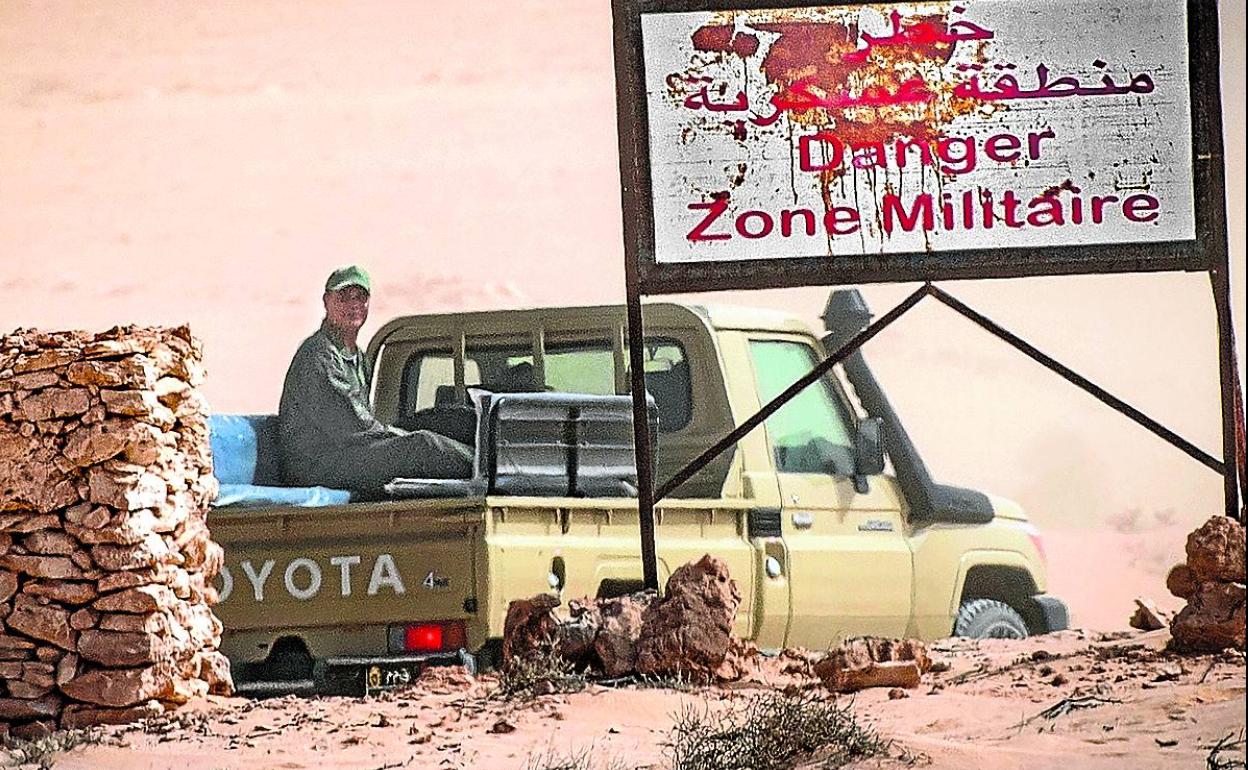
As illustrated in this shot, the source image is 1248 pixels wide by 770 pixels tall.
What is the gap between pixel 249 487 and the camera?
8758mm

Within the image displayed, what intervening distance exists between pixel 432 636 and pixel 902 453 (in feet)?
10.2

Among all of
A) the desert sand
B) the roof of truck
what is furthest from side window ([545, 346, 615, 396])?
the desert sand

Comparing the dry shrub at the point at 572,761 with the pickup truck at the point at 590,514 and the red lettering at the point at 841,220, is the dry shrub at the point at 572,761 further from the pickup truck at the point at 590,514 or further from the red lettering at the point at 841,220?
the red lettering at the point at 841,220

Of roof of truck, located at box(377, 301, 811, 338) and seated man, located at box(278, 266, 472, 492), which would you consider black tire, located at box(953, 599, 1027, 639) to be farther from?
seated man, located at box(278, 266, 472, 492)

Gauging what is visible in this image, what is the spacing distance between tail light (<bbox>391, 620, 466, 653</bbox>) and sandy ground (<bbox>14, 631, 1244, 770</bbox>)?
194 millimetres

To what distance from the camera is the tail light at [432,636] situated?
785 centimetres

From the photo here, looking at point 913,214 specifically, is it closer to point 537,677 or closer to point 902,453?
point 902,453

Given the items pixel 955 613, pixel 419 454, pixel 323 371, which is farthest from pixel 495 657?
pixel 955 613

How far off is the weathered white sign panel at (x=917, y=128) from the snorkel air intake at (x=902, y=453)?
1164mm

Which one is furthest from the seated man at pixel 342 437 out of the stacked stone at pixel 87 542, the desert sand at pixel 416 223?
the desert sand at pixel 416 223

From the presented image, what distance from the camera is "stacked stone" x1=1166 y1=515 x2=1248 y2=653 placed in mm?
7914

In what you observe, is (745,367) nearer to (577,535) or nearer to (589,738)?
(577,535)

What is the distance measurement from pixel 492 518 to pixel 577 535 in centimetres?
63

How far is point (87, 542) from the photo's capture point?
24.7 ft
